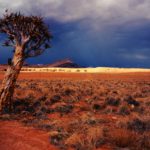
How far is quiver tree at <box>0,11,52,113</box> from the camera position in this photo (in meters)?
15.3

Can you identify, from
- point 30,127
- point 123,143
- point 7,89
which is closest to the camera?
point 123,143

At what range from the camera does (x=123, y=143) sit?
9477mm

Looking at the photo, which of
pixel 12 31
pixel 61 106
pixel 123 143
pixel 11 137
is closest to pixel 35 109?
pixel 61 106

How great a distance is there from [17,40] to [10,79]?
6.23ft

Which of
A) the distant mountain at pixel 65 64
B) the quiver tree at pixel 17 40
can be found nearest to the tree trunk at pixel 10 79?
the quiver tree at pixel 17 40

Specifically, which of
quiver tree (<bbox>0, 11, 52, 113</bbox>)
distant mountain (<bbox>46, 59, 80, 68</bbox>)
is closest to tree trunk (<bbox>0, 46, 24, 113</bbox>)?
quiver tree (<bbox>0, 11, 52, 113</bbox>)

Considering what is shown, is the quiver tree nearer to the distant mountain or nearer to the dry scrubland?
the dry scrubland

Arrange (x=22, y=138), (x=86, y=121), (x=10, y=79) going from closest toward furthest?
(x=22, y=138)
(x=86, y=121)
(x=10, y=79)

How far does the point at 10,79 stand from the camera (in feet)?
50.2

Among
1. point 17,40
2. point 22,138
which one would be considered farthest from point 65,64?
point 22,138

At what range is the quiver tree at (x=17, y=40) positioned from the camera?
15.3 meters

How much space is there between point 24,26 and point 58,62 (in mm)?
156565

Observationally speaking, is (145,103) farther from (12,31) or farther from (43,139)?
(43,139)

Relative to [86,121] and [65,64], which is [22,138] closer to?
[86,121]
